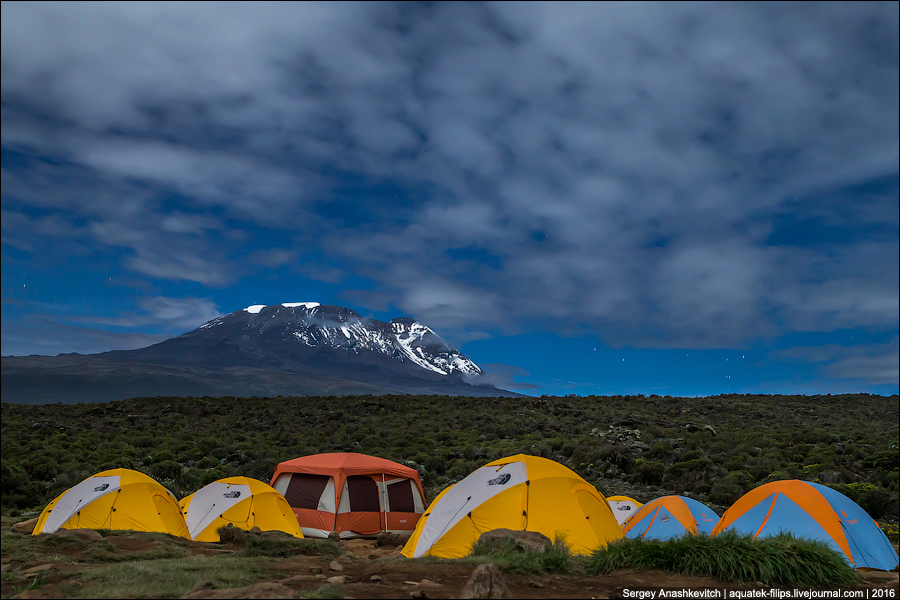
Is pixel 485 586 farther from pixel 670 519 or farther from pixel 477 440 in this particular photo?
pixel 477 440

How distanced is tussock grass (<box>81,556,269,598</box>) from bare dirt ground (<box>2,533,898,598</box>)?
0.21 m

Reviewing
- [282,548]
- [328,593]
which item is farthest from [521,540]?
[282,548]

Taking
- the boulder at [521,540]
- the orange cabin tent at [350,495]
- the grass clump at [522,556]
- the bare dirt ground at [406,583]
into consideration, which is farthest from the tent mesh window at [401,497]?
the grass clump at [522,556]

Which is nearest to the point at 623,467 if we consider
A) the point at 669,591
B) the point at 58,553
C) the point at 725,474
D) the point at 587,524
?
the point at 725,474

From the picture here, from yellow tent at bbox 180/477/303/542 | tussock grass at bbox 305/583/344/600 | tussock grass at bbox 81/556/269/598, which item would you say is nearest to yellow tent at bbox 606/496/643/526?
yellow tent at bbox 180/477/303/542

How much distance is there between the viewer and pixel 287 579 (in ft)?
22.1

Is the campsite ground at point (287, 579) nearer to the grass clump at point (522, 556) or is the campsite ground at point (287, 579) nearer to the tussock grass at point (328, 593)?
the tussock grass at point (328, 593)

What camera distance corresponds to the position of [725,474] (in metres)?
22.0

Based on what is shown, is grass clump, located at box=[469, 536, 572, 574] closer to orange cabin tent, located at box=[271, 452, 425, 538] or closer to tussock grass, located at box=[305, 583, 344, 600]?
tussock grass, located at box=[305, 583, 344, 600]

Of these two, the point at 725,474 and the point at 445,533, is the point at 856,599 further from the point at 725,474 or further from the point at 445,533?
the point at 725,474

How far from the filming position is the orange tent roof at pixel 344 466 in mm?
17859

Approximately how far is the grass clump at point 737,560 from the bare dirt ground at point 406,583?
180mm

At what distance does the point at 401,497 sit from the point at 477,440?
12.1 m

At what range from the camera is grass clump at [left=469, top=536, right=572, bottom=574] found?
22.0ft
